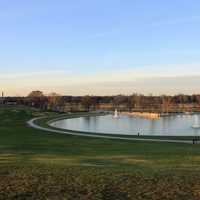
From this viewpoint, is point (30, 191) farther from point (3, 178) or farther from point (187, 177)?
point (187, 177)

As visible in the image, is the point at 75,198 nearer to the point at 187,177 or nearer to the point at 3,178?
the point at 3,178

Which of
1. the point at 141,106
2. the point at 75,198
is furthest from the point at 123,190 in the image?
the point at 141,106

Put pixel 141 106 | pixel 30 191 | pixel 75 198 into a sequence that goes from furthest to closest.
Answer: pixel 141 106, pixel 30 191, pixel 75 198

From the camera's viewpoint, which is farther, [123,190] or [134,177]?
[134,177]

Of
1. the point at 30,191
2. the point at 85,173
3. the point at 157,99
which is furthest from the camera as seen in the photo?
the point at 157,99

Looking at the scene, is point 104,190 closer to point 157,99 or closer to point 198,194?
point 198,194

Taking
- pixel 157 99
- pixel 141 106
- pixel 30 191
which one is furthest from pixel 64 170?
pixel 157 99

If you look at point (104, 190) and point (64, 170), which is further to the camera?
point (64, 170)

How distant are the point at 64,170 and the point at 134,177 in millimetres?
2251

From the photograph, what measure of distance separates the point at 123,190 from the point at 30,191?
6.56 ft

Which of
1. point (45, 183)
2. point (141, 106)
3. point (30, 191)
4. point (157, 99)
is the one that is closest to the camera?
point (30, 191)

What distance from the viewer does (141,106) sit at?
17162cm

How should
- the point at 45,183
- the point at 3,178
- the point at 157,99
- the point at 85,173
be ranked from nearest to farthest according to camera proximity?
the point at 45,183 < the point at 3,178 < the point at 85,173 < the point at 157,99

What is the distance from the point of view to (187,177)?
10.5 metres
